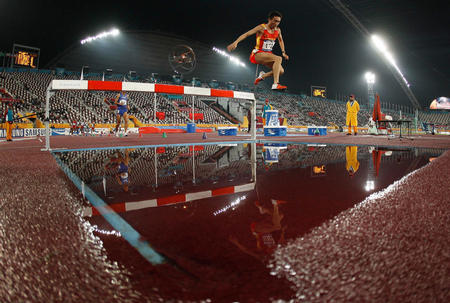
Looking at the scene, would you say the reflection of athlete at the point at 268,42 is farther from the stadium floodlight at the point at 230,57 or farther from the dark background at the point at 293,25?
the stadium floodlight at the point at 230,57

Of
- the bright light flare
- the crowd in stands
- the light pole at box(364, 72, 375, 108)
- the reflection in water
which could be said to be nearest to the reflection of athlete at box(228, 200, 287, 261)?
the reflection in water

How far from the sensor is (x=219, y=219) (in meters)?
1.11

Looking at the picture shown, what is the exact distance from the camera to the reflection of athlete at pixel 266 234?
30.5 inches

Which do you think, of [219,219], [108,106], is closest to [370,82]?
[108,106]

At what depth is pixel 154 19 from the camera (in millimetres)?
24422

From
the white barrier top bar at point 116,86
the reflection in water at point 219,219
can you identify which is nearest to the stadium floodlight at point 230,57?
the white barrier top bar at point 116,86

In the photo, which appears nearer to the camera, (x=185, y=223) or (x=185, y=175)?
(x=185, y=223)

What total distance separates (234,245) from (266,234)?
157 millimetres

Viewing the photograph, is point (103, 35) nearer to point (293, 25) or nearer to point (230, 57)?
point (230, 57)

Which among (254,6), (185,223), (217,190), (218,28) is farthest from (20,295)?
(218,28)

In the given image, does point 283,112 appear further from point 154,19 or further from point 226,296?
point 226,296

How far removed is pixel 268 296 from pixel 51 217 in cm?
100

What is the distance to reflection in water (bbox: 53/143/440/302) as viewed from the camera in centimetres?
60

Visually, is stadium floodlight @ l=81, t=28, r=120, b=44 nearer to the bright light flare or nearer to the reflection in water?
the reflection in water
